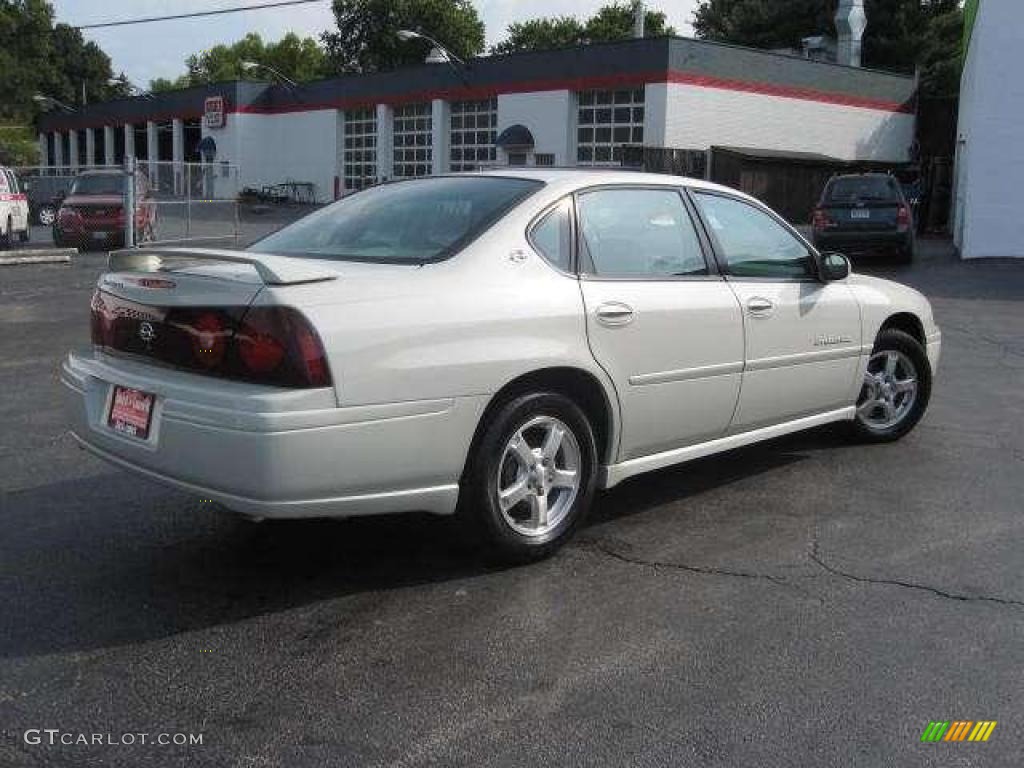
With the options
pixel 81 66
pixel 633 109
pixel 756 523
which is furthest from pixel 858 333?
pixel 81 66

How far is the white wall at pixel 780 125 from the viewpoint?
32.0m

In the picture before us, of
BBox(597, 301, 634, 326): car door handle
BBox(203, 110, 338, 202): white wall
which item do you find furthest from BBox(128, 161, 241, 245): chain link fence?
BBox(597, 301, 634, 326): car door handle

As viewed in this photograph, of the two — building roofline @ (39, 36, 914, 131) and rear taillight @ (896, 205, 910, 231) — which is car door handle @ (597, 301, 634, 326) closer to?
rear taillight @ (896, 205, 910, 231)

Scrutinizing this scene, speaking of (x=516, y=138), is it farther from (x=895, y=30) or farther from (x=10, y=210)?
(x=895, y=30)

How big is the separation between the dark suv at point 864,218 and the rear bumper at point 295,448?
1622 cm

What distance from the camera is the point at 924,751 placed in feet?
9.63

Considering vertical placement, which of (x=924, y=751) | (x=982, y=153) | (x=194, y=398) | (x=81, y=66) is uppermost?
(x=81, y=66)

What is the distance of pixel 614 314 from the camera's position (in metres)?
4.42

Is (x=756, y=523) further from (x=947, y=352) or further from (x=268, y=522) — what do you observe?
(x=947, y=352)

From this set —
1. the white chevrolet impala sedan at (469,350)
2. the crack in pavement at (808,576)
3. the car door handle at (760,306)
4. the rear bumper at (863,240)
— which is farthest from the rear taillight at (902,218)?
the crack in pavement at (808,576)

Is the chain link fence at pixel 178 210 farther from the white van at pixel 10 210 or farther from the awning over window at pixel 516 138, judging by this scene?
the awning over window at pixel 516 138

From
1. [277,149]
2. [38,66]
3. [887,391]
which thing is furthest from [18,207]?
[38,66]

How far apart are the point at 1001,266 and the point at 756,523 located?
16.9 m

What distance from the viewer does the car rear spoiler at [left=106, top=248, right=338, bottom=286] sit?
3672 mm
